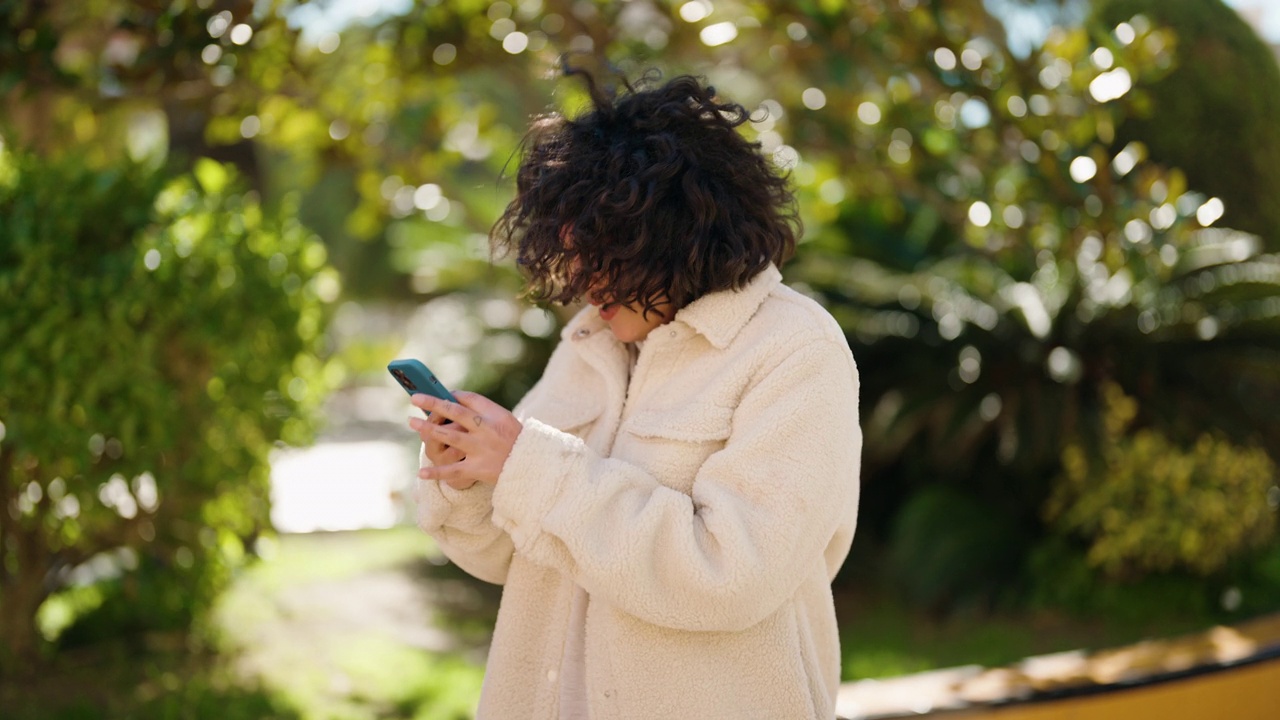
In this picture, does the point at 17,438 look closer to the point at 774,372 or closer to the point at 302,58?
the point at 302,58

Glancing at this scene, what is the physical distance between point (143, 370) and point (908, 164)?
335 centimetres

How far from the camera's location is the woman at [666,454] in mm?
1864

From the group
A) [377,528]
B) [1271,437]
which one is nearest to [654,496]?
[1271,437]

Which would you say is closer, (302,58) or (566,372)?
(566,372)

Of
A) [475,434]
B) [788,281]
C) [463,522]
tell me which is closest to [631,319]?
[475,434]

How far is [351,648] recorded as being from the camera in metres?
5.34

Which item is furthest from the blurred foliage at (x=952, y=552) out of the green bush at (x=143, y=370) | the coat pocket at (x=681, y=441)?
the coat pocket at (x=681, y=441)

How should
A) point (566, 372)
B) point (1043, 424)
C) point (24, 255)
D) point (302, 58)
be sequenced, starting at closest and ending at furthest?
point (566, 372), point (24, 255), point (302, 58), point (1043, 424)

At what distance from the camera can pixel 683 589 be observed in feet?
6.08

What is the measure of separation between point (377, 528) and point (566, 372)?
672 cm

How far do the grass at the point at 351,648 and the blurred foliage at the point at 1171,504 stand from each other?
327 mm

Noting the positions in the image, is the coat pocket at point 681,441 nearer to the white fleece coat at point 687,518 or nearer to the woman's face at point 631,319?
the white fleece coat at point 687,518

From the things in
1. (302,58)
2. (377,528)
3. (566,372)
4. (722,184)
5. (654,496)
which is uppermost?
(722,184)

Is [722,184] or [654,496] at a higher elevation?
[722,184]
